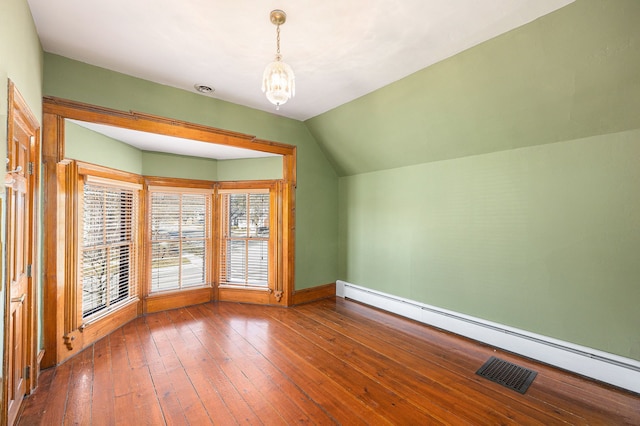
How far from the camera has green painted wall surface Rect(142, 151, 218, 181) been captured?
410cm

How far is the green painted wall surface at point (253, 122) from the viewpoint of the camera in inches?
109

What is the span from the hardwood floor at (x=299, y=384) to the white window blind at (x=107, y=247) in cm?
47

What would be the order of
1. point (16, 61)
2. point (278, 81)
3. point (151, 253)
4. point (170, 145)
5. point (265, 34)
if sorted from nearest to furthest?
1. point (16, 61)
2. point (278, 81)
3. point (265, 34)
4. point (170, 145)
5. point (151, 253)

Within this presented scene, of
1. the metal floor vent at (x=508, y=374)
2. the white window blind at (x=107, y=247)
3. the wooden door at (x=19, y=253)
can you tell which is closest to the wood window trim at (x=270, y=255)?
the white window blind at (x=107, y=247)

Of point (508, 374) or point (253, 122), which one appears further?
point (253, 122)

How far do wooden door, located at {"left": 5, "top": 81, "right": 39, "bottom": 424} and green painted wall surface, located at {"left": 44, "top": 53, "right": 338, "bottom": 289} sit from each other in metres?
0.73

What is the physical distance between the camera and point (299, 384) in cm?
242

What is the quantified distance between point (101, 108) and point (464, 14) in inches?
135

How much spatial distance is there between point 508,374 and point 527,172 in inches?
76.7

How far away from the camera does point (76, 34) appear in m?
2.37

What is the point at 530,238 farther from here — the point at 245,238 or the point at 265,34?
the point at 245,238

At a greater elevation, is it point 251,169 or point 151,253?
point 251,169

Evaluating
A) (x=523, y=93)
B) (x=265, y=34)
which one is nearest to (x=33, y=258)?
(x=265, y=34)

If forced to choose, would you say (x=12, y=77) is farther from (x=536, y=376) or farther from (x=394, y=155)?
(x=536, y=376)
